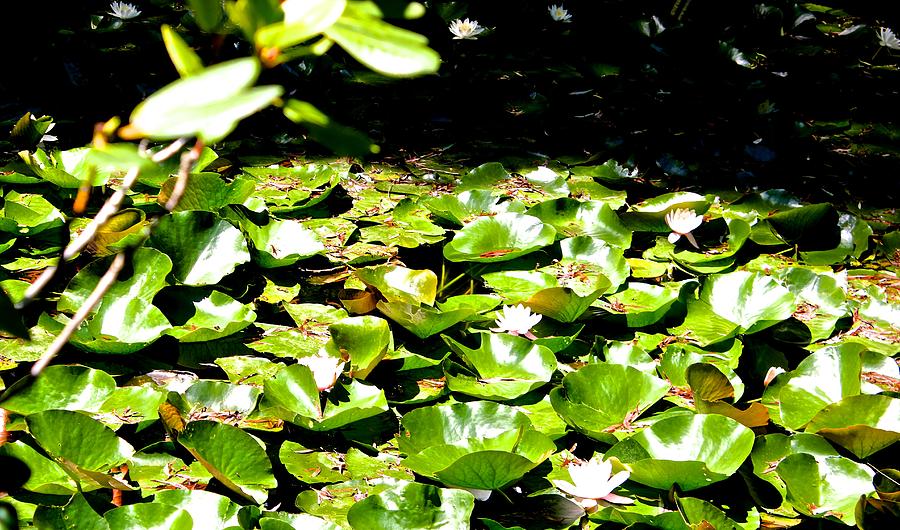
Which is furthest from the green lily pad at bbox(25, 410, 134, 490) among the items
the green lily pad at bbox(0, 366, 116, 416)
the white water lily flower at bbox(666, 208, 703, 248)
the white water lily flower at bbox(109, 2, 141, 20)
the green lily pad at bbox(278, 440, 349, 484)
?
the white water lily flower at bbox(109, 2, 141, 20)

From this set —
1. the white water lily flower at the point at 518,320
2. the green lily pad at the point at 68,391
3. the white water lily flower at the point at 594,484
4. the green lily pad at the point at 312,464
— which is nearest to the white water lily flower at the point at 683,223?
the white water lily flower at the point at 518,320

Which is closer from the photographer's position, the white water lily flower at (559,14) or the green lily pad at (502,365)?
the green lily pad at (502,365)

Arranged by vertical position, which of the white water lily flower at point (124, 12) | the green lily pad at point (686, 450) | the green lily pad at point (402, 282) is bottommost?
the green lily pad at point (686, 450)

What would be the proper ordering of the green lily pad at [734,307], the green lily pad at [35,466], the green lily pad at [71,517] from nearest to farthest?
the green lily pad at [71,517]
the green lily pad at [35,466]
the green lily pad at [734,307]

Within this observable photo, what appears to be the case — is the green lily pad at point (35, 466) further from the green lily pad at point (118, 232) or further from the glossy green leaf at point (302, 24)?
the glossy green leaf at point (302, 24)

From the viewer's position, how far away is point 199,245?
151 cm

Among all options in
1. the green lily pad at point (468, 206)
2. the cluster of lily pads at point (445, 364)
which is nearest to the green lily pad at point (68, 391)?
the cluster of lily pads at point (445, 364)

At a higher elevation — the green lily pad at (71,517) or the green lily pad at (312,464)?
the green lily pad at (71,517)

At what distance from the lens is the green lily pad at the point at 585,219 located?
1810mm

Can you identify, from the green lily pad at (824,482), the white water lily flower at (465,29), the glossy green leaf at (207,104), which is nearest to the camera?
the glossy green leaf at (207,104)

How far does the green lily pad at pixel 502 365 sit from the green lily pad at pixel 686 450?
204 millimetres

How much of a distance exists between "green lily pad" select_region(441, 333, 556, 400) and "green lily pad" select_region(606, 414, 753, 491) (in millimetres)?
204

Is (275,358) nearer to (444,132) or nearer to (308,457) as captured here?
(308,457)

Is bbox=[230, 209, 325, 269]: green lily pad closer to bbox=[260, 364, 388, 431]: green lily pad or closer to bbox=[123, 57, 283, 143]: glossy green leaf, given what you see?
bbox=[260, 364, 388, 431]: green lily pad
